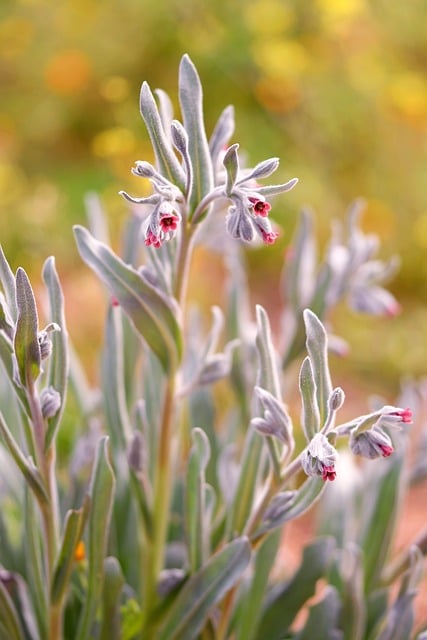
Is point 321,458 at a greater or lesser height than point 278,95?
lesser

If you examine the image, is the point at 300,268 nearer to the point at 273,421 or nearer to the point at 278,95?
the point at 273,421

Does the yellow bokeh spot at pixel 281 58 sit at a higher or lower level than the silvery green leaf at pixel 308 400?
higher

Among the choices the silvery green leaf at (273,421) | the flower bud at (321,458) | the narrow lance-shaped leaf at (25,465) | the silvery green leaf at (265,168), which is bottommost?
the narrow lance-shaped leaf at (25,465)

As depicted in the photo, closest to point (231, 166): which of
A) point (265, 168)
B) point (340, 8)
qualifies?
point (265, 168)

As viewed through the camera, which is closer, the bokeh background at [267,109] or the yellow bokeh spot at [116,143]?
the yellow bokeh spot at [116,143]

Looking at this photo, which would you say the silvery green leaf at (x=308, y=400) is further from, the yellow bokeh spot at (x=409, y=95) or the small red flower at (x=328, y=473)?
the yellow bokeh spot at (x=409, y=95)

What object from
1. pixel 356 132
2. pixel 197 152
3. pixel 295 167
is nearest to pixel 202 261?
pixel 295 167

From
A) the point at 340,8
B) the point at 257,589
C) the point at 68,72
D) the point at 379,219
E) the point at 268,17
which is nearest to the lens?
the point at 257,589

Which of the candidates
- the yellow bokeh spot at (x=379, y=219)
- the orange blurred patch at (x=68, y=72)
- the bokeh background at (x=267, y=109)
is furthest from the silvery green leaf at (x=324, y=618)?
the orange blurred patch at (x=68, y=72)
